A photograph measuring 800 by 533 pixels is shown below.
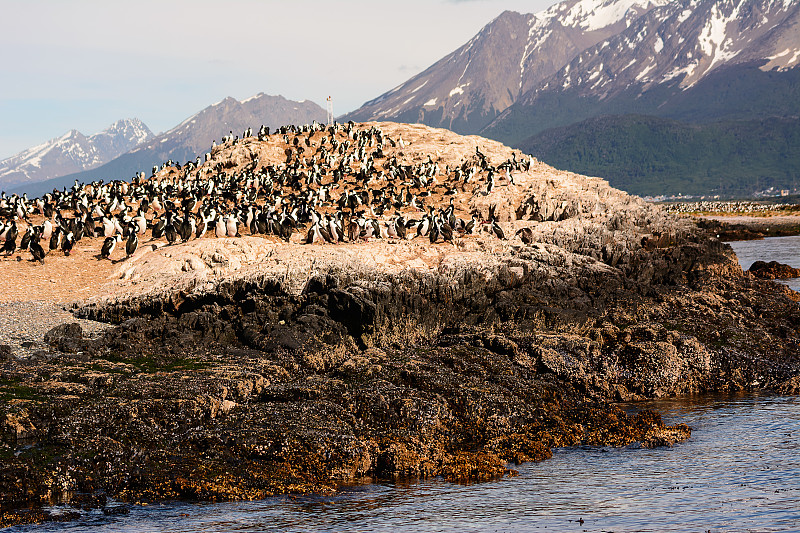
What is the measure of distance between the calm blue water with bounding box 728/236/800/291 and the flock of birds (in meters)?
18.6

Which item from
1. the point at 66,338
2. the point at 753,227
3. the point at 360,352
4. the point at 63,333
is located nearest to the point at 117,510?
the point at 66,338

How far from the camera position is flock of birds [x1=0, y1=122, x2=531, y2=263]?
117 ft

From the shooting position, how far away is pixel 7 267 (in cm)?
3225

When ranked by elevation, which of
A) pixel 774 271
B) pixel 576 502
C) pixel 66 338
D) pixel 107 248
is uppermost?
pixel 107 248

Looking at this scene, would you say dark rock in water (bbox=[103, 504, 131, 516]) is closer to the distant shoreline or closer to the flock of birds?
the flock of birds

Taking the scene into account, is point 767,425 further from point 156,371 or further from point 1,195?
point 1,195

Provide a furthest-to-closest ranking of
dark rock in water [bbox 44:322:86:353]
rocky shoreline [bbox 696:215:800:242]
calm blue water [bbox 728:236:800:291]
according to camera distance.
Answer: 1. rocky shoreline [bbox 696:215:800:242]
2. calm blue water [bbox 728:236:800:291]
3. dark rock in water [bbox 44:322:86:353]

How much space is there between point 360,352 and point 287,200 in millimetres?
24381

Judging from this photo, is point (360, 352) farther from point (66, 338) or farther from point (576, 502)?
point (576, 502)

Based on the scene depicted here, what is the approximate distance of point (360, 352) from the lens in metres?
23.3

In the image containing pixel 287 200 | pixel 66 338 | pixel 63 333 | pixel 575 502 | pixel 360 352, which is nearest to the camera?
pixel 575 502

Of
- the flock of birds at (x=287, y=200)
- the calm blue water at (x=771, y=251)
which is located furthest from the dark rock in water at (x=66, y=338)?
the calm blue water at (x=771, y=251)

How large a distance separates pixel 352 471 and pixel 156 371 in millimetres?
7036

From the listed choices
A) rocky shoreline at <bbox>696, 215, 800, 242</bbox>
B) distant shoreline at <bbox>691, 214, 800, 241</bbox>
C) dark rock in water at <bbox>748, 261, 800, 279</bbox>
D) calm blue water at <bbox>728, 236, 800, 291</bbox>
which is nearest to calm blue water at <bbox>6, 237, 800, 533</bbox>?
calm blue water at <bbox>728, 236, 800, 291</bbox>
